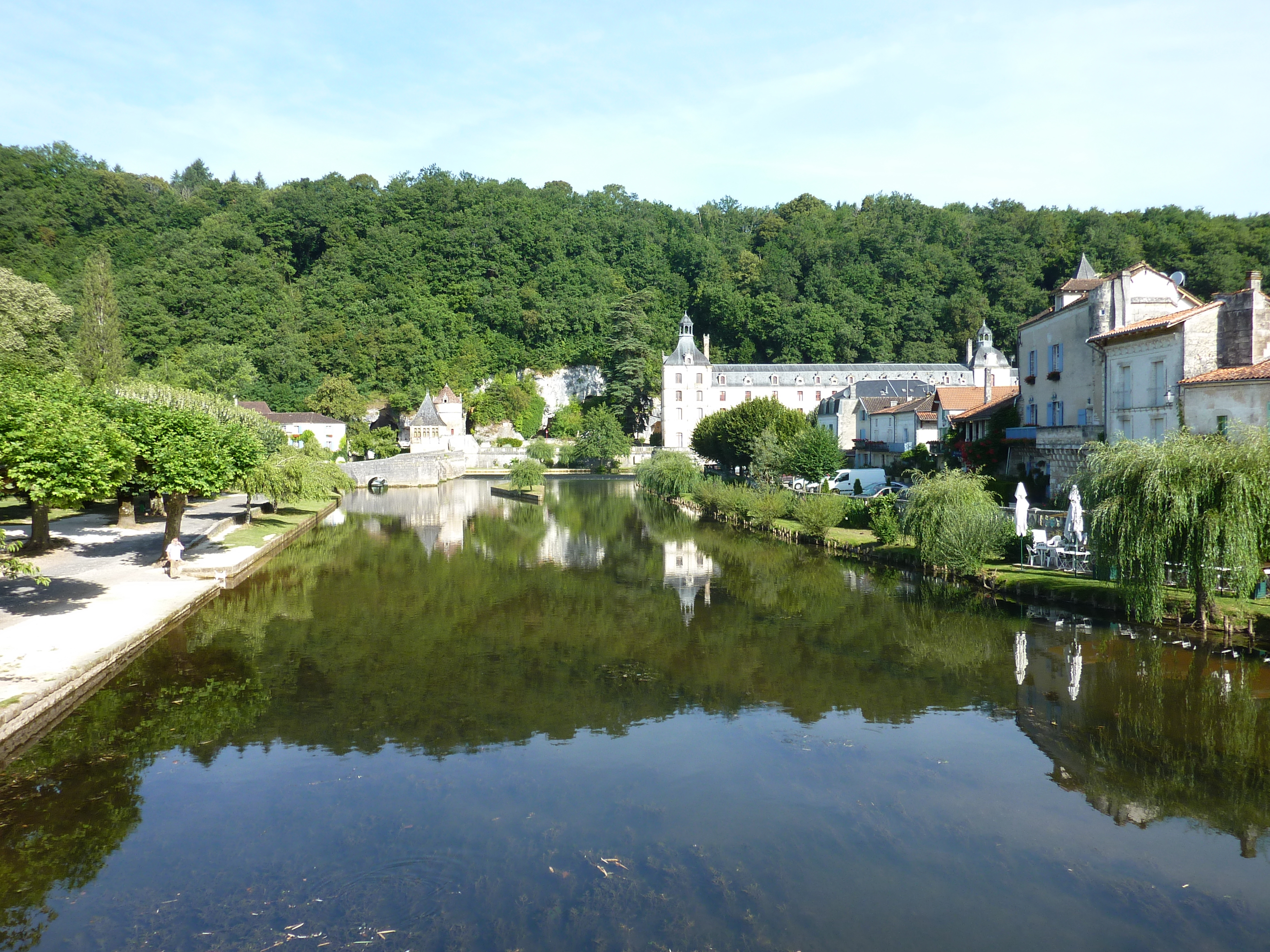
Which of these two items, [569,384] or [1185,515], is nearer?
[1185,515]

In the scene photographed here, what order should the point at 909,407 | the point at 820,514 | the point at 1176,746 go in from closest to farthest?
the point at 1176,746 < the point at 820,514 < the point at 909,407

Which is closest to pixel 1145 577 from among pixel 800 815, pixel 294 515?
pixel 800 815

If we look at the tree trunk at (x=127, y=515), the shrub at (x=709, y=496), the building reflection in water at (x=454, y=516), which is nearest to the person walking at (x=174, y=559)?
the building reflection in water at (x=454, y=516)

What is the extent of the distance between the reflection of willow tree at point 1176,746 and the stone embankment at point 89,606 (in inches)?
574

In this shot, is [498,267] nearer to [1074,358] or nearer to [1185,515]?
[1074,358]

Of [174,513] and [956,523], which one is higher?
[174,513]

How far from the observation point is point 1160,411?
26.3 metres

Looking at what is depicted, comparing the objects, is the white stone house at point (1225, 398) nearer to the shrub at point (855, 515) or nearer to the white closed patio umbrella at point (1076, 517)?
the white closed patio umbrella at point (1076, 517)

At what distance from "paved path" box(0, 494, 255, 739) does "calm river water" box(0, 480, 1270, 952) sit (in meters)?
0.66

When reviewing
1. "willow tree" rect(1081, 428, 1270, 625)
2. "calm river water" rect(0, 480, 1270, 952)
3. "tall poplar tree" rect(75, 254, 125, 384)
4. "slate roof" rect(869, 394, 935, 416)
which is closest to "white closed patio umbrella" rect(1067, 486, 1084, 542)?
"willow tree" rect(1081, 428, 1270, 625)

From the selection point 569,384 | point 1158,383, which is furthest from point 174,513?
point 569,384

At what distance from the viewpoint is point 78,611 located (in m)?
17.4

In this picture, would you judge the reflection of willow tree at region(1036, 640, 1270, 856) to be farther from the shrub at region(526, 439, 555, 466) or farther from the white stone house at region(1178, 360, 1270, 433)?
the shrub at region(526, 439, 555, 466)

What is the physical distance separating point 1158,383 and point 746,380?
73.7 m
